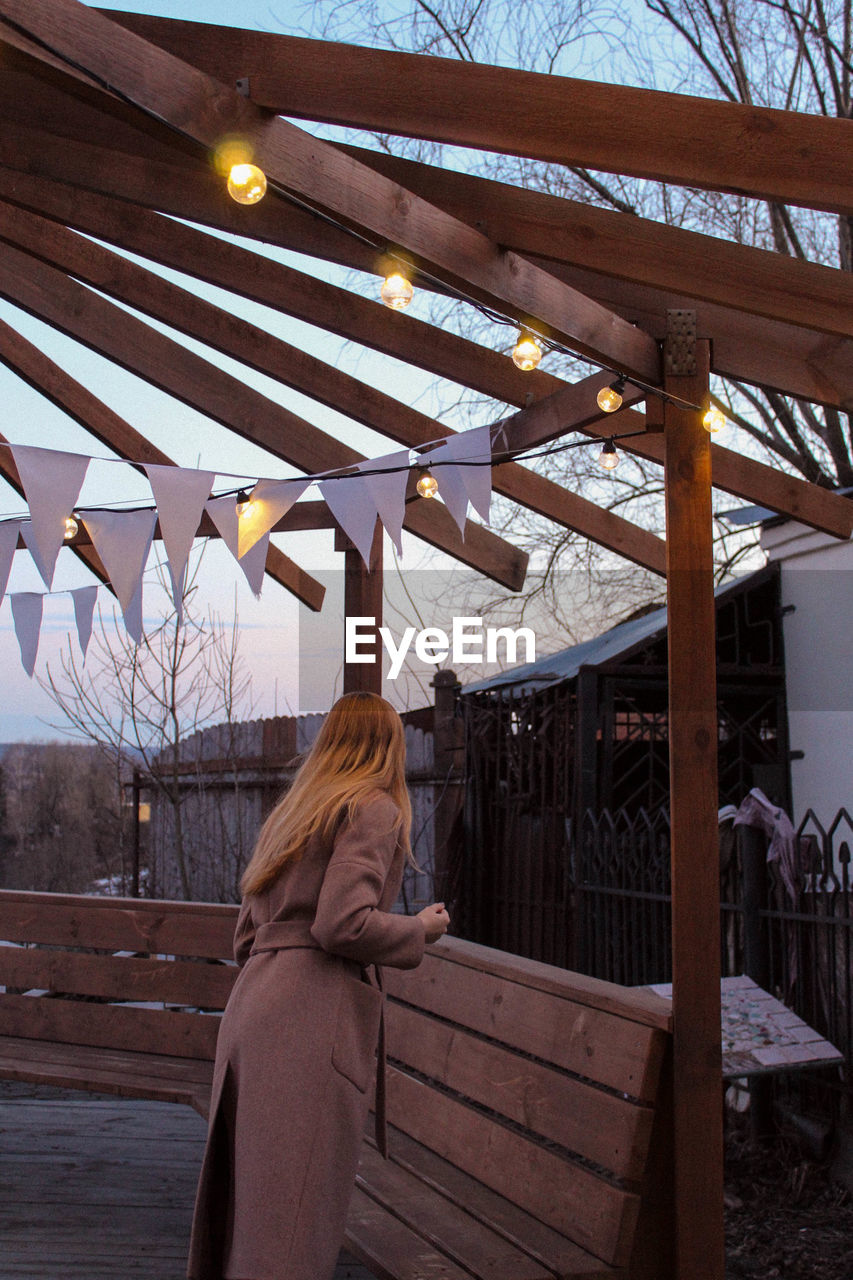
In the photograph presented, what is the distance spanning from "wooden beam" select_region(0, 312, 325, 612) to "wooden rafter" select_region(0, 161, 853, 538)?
894mm

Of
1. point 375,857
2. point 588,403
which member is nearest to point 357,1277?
point 375,857

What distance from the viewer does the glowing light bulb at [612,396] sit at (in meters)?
3.83

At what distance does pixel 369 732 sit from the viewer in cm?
289

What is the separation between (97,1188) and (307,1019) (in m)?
2.22

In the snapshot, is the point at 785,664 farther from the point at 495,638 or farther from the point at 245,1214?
the point at 245,1214

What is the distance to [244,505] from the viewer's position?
4.35 metres

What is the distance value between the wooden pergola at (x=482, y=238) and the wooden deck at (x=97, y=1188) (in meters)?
1.70

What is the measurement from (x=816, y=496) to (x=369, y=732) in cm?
332

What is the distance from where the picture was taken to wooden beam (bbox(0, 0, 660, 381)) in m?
2.57

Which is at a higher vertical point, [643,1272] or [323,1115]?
[323,1115]

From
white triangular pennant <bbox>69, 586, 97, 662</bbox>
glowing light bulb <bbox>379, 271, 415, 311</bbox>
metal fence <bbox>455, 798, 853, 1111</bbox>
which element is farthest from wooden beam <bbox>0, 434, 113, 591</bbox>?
metal fence <bbox>455, 798, 853, 1111</bbox>

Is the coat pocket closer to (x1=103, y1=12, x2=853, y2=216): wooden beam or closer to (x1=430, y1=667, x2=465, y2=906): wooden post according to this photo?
(x1=103, y1=12, x2=853, y2=216): wooden beam

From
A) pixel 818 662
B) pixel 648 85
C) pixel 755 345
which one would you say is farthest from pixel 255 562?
pixel 648 85

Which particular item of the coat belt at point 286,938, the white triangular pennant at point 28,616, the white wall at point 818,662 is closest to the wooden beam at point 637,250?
the coat belt at point 286,938
